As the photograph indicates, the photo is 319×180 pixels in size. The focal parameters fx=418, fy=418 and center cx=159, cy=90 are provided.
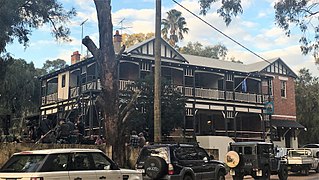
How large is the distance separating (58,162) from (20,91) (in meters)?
32.3

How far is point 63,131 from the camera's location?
17.6 meters

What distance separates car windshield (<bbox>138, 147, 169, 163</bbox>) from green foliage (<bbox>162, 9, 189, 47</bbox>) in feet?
149

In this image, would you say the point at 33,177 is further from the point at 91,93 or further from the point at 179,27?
the point at 179,27

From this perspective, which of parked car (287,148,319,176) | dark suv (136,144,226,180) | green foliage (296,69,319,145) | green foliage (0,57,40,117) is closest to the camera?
dark suv (136,144,226,180)

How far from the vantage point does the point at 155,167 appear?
1234 cm

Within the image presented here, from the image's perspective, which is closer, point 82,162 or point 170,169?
point 82,162

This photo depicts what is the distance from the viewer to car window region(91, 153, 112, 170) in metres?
9.69

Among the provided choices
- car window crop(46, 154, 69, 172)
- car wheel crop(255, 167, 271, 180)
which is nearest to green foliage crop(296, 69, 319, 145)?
car wheel crop(255, 167, 271, 180)

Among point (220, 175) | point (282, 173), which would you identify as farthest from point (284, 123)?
point (220, 175)

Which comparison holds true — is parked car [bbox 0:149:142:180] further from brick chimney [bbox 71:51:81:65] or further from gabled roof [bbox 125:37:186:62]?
brick chimney [bbox 71:51:81:65]

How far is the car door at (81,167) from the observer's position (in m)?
8.96

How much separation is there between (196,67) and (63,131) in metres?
16.4

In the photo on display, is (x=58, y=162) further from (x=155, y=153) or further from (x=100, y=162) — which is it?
(x=155, y=153)

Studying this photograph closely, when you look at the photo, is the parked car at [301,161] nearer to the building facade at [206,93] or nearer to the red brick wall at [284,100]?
the building facade at [206,93]
